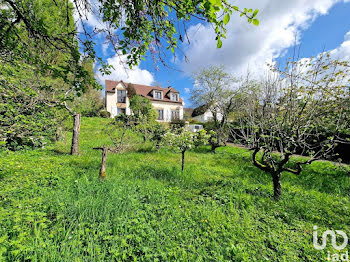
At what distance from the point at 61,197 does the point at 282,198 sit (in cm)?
514

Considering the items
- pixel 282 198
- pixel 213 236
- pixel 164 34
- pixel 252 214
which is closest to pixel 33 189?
pixel 213 236

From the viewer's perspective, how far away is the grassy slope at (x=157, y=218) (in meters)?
1.99

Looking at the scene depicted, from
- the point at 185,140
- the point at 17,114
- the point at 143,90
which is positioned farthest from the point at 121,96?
the point at 185,140

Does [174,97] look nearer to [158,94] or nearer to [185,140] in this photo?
[158,94]

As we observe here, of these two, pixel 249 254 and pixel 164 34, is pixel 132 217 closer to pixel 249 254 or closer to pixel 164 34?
pixel 249 254

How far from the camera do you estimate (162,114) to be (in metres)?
26.4

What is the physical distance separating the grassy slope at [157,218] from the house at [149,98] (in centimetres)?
1963

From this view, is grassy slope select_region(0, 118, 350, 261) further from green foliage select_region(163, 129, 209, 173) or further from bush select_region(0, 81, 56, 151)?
green foliage select_region(163, 129, 209, 173)

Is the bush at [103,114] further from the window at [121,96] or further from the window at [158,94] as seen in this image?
the window at [158,94]

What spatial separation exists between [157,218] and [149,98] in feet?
79.9

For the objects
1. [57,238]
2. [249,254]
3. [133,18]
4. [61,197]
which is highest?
[133,18]

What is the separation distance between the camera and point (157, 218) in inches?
108

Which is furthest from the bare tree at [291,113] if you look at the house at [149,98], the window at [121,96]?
the window at [121,96]

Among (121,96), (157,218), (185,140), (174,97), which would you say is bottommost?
(157,218)
